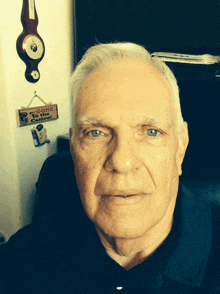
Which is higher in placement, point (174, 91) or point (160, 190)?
point (174, 91)

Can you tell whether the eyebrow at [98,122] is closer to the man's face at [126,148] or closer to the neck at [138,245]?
the man's face at [126,148]

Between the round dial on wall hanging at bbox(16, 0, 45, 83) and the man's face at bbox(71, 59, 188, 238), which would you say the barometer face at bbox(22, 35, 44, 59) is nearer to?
the round dial on wall hanging at bbox(16, 0, 45, 83)

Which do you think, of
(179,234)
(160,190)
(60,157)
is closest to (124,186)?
(160,190)

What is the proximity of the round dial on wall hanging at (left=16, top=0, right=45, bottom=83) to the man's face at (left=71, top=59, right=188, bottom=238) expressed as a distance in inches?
46.2

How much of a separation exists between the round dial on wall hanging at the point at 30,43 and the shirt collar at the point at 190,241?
1506mm

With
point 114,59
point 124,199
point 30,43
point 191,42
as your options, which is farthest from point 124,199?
point 30,43

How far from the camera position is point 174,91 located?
0.83 meters

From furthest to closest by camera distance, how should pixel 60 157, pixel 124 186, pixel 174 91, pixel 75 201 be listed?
pixel 60 157, pixel 75 201, pixel 174 91, pixel 124 186

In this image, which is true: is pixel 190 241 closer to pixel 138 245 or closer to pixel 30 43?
pixel 138 245

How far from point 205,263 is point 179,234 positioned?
11 cm

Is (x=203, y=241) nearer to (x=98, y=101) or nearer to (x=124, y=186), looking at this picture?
(x=124, y=186)

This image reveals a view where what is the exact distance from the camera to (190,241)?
73 cm

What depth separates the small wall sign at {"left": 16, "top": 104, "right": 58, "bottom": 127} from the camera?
1.83m

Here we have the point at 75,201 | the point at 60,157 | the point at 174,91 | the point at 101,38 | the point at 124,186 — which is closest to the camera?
the point at 124,186
